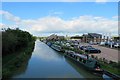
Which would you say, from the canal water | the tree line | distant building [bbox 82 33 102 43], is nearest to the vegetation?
the tree line

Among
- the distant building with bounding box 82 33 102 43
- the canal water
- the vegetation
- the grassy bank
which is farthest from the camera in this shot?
the distant building with bounding box 82 33 102 43

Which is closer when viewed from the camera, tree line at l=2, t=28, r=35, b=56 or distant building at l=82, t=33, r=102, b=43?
tree line at l=2, t=28, r=35, b=56

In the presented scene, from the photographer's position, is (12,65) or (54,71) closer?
(12,65)

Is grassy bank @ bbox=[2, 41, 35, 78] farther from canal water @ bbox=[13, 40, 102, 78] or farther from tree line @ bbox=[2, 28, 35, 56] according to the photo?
tree line @ bbox=[2, 28, 35, 56]

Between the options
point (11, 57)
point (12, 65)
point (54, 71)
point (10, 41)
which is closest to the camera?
point (12, 65)

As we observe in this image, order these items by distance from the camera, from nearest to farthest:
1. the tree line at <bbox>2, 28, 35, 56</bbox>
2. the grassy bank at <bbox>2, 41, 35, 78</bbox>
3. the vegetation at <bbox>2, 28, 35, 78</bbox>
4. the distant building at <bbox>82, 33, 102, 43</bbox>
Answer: the grassy bank at <bbox>2, 41, 35, 78</bbox> → the vegetation at <bbox>2, 28, 35, 78</bbox> → the tree line at <bbox>2, 28, 35, 56</bbox> → the distant building at <bbox>82, 33, 102, 43</bbox>

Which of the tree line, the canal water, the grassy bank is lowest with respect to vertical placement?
the canal water

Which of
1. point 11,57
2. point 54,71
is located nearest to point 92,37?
point 11,57

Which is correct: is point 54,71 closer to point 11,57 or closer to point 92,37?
point 11,57

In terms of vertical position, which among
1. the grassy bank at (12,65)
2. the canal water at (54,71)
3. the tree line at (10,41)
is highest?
the tree line at (10,41)

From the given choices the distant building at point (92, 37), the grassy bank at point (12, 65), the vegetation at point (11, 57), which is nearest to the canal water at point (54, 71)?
the grassy bank at point (12, 65)

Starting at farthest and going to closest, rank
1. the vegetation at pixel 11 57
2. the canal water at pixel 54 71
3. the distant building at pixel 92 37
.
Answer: the distant building at pixel 92 37
the vegetation at pixel 11 57
the canal water at pixel 54 71

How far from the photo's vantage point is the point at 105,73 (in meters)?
16.7

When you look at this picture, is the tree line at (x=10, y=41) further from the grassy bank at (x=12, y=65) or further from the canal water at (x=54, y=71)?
the canal water at (x=54, y=71)
